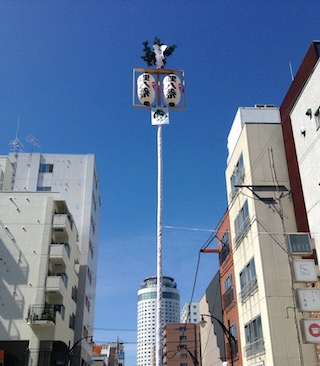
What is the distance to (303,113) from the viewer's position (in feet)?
82.0

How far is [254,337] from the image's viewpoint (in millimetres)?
27859

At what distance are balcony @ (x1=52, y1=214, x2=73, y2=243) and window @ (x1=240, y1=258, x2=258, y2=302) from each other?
21.9m

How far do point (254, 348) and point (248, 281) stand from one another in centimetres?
430

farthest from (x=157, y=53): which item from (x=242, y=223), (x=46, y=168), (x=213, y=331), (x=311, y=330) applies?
(x=46, y=168)

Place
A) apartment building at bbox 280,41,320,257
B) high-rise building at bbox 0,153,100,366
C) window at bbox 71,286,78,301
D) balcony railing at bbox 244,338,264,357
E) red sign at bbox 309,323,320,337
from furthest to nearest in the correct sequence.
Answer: window at bbox 71,286,78,301, high-rise building at bbox 0,153,100,366, balcony railing at bbox 244,338,264,357, apartment building at bbox 280,41,320,257, red sign at bbox 309,323,320,337

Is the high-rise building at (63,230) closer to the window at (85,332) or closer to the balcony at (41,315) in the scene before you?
the window at (85,332)

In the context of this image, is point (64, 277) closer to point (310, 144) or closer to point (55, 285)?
point (55, 285)

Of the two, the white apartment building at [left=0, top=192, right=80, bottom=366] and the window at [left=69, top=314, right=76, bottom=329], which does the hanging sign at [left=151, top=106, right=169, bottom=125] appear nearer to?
the white apartment building at [left=0, top=192, right=80, bottom=366]

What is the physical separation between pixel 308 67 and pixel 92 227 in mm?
48201

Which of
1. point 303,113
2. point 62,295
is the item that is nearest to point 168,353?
point 62,295

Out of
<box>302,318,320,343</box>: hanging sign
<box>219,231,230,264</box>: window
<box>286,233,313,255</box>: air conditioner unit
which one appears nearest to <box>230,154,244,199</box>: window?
<box>219,231,230,264</box>: window

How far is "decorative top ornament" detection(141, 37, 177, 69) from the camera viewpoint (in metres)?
14.2

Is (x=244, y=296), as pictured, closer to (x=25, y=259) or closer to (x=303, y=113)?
(x=303, y=113)

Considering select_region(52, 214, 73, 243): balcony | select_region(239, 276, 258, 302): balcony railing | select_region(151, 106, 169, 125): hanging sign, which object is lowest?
select_region(239, 276, 258, 302): balcony railing
